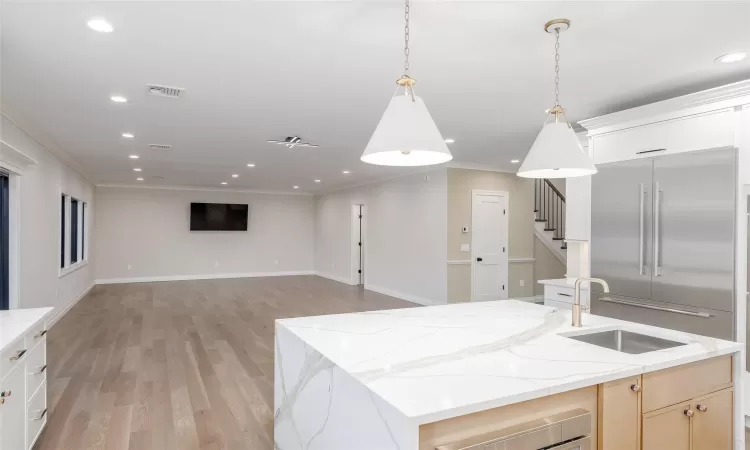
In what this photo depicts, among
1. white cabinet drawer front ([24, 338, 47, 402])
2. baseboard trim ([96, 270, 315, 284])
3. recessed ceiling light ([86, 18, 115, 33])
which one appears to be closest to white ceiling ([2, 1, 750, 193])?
recessed ceiling light ([86, 18, 115, 33])

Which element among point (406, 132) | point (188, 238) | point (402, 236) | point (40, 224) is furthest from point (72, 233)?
point (406, 132)

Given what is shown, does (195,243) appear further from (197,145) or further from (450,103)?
(450,103)

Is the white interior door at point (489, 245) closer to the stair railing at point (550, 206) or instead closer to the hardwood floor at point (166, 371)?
the stair railing at point (550, 206)

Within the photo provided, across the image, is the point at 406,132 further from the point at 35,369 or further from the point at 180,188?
the point at 180,188

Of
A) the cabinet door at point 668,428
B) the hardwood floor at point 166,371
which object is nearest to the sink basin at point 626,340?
the cabinet door at point 668,428

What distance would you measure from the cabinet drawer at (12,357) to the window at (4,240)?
2.36 metres

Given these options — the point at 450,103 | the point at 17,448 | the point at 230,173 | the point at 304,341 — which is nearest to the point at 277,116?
the point at 450,103

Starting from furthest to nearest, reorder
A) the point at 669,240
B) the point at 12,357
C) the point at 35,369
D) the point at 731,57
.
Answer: the point at 669,240
the point at 731,57
the point at 35,369
the point at 12,357

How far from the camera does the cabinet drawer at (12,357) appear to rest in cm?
211

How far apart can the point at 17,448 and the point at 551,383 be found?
2.78 meters

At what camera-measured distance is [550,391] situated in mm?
1481

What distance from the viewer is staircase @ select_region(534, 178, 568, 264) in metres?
8.31

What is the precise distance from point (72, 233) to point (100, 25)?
276 inches

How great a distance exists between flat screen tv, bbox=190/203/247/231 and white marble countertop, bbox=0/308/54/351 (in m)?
8.82
